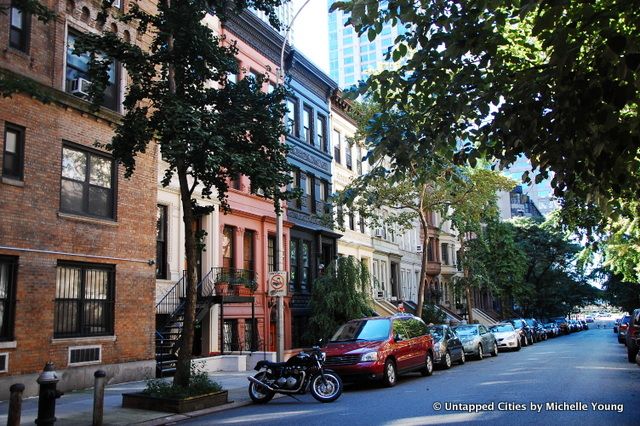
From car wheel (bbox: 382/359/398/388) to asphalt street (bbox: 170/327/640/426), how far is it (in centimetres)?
27

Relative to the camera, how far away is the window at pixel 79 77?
49.3ft

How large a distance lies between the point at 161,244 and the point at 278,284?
5476mm

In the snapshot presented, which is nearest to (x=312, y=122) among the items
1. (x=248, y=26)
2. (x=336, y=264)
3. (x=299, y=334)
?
(x=248, y=26)

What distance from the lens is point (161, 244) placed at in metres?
19.4

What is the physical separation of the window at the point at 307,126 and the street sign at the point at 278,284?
15.0m

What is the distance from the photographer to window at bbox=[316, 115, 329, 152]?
31.6m

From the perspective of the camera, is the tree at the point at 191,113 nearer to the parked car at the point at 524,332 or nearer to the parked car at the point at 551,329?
the parked car at the point at 524,332

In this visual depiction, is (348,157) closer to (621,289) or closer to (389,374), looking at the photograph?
(389,374)

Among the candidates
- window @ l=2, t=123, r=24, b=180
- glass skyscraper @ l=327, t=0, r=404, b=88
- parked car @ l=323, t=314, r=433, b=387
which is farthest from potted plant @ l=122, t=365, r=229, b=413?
glass skyscraper @ l=327, t=0, r=404, b=88

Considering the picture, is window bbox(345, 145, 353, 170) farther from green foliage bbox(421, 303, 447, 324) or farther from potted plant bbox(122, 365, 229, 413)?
potted plant bbox(122, 365, 229, 413)

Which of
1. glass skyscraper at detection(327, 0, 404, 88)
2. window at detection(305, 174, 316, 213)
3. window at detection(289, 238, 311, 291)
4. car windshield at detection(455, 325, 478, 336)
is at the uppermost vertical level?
glass skyscraper at detection(327, 0, 404, 88)

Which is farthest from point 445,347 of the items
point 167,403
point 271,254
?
point 167,403

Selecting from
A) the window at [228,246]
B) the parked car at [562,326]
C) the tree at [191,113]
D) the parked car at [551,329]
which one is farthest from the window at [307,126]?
the parked car at [562,326]

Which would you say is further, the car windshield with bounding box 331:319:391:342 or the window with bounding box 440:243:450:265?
the window with bounding box 440:243:450:265
